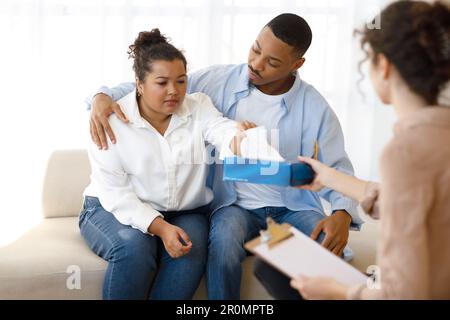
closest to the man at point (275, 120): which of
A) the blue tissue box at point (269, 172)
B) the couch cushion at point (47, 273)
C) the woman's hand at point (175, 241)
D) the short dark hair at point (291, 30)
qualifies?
the short dark hair at point (291, 30)

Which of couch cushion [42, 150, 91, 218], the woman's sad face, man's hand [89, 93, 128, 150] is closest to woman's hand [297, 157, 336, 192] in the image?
the woman's sad face

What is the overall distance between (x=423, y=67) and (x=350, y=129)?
1.92 metres

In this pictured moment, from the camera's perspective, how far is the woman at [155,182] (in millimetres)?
1655

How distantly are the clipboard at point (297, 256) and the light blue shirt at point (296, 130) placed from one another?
602mm

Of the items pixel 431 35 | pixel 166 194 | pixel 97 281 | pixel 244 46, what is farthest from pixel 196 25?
pixel 431 35

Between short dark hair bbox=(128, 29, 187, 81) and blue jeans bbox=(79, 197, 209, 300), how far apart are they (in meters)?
0.46

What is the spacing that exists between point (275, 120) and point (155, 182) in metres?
0.44

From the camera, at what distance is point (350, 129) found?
299cm

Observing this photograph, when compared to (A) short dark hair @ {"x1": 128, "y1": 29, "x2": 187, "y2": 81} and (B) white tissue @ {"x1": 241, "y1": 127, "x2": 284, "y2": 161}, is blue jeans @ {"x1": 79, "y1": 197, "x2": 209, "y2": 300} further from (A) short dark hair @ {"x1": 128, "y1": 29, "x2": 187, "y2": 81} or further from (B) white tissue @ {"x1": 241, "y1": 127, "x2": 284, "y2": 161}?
(A) short dark hair @ {"x1": 128, "y1": 29, "x2": 187, "y2": 81}

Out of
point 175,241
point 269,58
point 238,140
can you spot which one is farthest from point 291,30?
point 175,241

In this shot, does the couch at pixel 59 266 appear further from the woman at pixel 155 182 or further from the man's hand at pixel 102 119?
the man's hand at pixel 102 119

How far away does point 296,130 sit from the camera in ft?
6.34

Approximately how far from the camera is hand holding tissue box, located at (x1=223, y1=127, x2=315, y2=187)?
1.52m

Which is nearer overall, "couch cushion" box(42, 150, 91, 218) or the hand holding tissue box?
the hand holding tissue box
